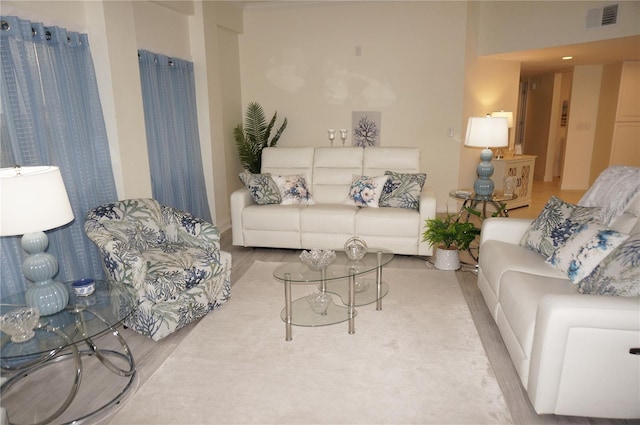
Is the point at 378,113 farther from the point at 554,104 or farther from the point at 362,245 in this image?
the point at 554,104

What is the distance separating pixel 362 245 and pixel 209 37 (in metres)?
3.29

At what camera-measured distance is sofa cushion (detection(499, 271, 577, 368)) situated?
2084 mm

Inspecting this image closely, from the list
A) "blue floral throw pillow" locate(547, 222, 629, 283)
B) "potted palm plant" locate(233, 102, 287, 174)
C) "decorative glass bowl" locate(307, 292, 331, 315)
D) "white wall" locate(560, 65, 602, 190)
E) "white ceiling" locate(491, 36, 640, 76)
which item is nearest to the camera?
"blue floral throw pillow" locate(547, 222, 629, 283)

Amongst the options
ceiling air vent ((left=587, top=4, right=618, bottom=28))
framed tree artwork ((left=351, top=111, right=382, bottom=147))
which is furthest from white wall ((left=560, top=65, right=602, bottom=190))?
framed tree artwork ((left=351, top=111, right=382, bottom=147))

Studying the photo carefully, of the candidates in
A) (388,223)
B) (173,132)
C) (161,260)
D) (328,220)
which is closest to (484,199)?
(388,223)

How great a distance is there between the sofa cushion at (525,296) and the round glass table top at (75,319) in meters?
2.02

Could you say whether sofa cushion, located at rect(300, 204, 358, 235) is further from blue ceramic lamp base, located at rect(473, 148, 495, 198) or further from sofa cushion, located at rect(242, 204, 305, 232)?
blue ceramic lamp base, located at rect(473, 148, 495, 198)

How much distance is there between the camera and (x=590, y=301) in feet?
5.83

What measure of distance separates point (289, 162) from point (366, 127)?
1.73 metres

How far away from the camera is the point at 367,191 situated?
4.30 meters

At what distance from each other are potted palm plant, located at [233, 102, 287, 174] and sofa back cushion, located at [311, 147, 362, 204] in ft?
4.16

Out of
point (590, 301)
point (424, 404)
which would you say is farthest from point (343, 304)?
point (590, 301)

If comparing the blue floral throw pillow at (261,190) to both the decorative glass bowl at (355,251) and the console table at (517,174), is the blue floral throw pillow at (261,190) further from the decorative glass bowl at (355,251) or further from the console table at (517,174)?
the console table at (517,174)

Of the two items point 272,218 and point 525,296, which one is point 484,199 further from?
point 272,218
